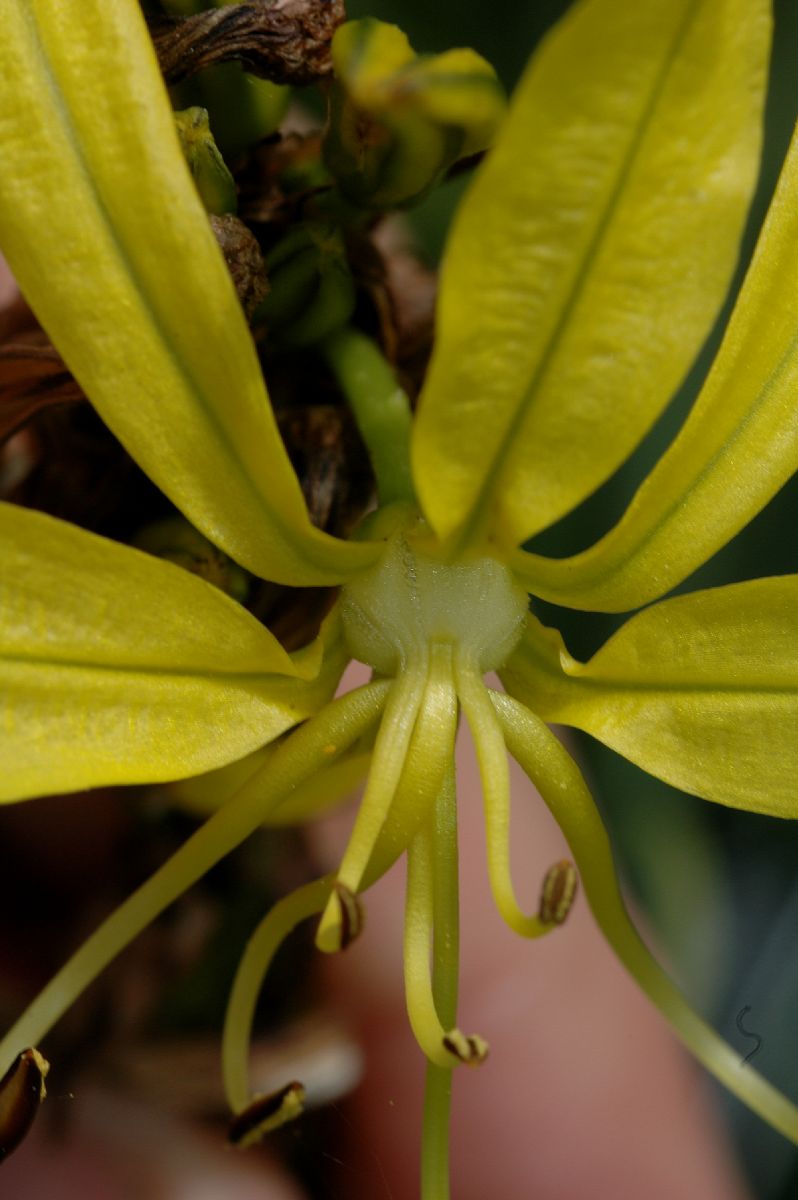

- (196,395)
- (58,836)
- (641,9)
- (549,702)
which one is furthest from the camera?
(58,836)

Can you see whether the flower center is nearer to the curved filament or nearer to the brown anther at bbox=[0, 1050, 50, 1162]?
the curved filament

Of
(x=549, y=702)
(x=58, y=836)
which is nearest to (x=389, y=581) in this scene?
(x=549, y=702)

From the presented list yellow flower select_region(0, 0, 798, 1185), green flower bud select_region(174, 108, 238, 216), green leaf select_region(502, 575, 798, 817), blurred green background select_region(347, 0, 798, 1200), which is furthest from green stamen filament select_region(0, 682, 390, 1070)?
blurred green background select_region(347, 0, 798, 1200)

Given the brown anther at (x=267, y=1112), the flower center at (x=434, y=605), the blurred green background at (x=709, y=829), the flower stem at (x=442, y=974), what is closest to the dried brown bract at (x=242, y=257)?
the flower center at (x=434, y=605)

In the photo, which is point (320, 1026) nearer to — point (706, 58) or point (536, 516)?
point (536, 516)

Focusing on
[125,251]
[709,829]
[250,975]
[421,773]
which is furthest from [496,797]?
[709,829]

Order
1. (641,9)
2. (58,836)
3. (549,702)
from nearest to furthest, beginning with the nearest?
(641,9) < (549,702) < (58,836)

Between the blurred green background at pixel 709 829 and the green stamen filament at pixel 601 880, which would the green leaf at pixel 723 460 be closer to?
the green stamen filament at pixel 601 880
